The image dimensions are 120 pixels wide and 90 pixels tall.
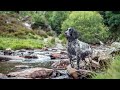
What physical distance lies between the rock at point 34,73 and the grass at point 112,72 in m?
0.78

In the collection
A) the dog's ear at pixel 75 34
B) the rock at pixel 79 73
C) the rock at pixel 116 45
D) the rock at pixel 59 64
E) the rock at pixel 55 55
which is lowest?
the rock at pixel 79 73

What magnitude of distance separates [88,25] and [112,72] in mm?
949

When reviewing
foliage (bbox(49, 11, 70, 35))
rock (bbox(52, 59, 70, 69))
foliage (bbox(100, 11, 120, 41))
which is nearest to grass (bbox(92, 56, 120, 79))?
foliage (bbox(100, 11, 120, 41))

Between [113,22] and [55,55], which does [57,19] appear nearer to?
[55,55]

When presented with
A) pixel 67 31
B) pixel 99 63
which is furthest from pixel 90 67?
pixel 67 31

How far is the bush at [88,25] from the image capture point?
7910 mm

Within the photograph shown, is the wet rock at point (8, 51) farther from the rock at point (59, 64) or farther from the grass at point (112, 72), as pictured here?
the grass at point (112, 72)

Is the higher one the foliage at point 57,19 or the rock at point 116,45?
the foliage at point 57,19

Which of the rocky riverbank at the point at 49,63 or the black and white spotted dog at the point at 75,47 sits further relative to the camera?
the black and white spotted dog at the point at 75,47

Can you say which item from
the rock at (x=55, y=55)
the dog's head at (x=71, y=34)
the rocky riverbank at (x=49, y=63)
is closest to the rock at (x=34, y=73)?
the rocky riverbank at (x=49, y=63)

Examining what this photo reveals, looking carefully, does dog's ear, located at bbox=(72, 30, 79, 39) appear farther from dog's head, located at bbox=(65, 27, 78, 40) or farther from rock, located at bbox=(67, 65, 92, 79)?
rock, located at bbox=(67, 65, 92, 79)

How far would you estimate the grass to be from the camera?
25.0 ft

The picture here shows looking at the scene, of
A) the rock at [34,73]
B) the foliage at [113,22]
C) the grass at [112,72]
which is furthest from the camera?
the foliage at [113,22]

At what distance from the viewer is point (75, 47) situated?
8023 millimetres
